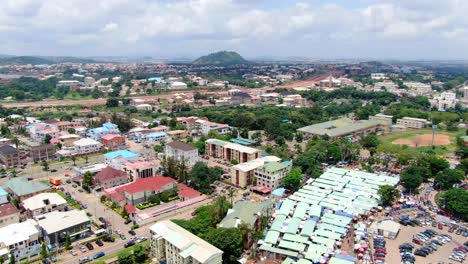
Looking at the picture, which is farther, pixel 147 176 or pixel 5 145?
pixel 5 145

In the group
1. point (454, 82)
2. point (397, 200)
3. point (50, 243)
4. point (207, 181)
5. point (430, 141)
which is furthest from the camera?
point (454, 82)

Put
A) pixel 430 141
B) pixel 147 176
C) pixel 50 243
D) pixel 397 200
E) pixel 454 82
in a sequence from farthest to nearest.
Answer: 1. pixel 454 82
2. pixel 430 141
3. pixel 147 176
4. pixel 397 200
5. pixel 50 243

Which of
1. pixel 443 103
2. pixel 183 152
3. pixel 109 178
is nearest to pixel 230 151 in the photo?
pixel 183 152

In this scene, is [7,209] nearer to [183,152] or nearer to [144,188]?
[144,188]

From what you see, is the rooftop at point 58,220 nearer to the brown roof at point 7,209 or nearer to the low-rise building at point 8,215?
the low-rise building at point 8,215

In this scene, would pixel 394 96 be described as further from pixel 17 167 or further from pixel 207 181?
pixel 17 167

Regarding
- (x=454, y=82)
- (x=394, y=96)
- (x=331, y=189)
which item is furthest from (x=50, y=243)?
(x=454, y=82)
